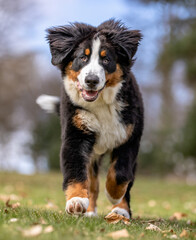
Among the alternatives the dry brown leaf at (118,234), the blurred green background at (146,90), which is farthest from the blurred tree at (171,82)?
the dry brown leaf at (118,234)

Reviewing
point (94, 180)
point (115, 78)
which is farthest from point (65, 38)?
point (94, 180)

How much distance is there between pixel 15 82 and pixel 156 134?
7.59 metres

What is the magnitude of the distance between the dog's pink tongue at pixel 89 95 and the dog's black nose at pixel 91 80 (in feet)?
0.44

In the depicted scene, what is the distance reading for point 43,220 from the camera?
3.29 metres

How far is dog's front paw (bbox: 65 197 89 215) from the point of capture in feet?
12.9

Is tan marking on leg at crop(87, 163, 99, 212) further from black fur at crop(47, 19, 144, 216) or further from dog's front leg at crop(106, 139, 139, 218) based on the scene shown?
black fur at crop(47, 19, 144, 216)

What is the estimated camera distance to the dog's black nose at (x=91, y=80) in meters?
4.17

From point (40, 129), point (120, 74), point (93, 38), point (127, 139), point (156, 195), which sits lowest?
point (156, 195)

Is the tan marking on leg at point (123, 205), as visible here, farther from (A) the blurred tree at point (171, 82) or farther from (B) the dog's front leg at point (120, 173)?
(A) the blurred tree at point (171, 82)

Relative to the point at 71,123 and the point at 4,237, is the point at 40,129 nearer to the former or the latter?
the point at 71,123

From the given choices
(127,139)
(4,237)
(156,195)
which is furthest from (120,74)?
(156,195)

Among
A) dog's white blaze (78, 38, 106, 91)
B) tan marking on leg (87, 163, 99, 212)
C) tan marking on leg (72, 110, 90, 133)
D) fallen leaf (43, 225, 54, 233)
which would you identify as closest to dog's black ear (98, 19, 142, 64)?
dog's white blaze (78, 38, 106, 91)

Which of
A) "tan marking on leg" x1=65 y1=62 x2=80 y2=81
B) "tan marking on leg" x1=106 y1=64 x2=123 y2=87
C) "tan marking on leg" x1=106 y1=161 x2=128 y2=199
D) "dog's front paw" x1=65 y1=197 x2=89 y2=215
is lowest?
"dog's front paw" x1=65 y1=197 x2=89 y2=215

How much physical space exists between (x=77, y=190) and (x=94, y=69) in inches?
49.8
